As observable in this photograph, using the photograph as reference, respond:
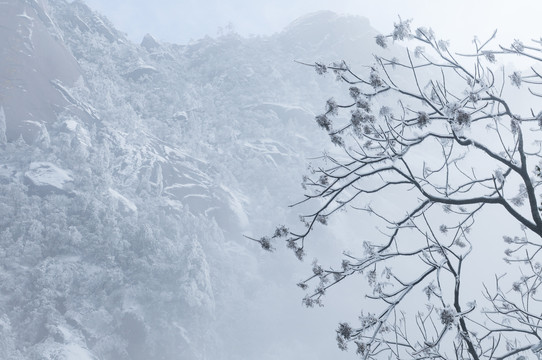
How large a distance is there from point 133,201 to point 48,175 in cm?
1019

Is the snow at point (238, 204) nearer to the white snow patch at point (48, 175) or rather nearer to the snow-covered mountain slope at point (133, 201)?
the snow-covered mountain slope at point (133, 201)

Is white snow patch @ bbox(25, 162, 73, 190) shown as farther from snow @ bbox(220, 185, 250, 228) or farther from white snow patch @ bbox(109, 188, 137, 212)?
snow @ bbox(220, 185, 250, 228)

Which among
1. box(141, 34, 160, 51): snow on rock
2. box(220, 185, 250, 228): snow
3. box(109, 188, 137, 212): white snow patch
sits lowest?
box(109, 188, 137, 212): white snow patch

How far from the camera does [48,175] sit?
47781 millimetres

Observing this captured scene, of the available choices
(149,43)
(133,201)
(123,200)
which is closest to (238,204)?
(133,201)

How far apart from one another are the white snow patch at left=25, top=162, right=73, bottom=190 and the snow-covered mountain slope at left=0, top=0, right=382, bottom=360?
150mm

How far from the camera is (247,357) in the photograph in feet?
167

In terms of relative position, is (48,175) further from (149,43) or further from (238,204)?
(149,43)

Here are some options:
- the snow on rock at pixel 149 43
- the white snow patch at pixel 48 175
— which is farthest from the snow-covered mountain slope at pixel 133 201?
the snow on rock at pixel 149 43

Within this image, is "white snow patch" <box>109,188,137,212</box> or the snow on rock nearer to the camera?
"white snow patch" <box>109,188,137,212</box>

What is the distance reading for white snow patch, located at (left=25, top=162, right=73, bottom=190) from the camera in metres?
46.4

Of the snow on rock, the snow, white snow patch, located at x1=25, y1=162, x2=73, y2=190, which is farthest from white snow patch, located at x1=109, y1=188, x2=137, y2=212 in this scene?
the snow on rock

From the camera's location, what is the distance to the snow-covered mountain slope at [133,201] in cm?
3919

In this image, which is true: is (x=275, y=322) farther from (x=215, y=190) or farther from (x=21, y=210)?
(x=21, y=210)
